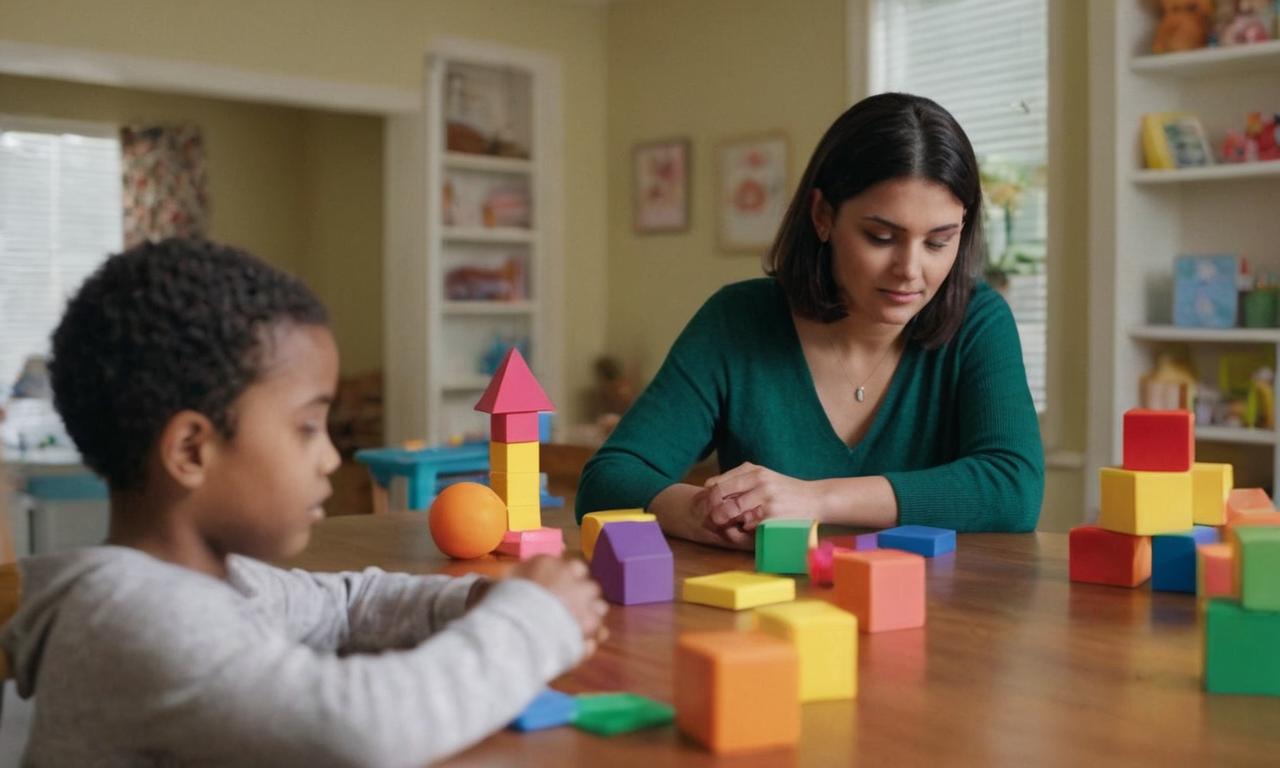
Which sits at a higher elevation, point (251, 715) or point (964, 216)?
point (964, 216)

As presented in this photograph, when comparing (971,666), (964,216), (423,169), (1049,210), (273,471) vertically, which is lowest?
(971,666)

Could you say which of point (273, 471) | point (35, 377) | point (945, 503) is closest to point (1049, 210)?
point (945, 503)

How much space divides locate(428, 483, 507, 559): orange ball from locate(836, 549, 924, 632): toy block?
20.0 inches

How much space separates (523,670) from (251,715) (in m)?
0.17

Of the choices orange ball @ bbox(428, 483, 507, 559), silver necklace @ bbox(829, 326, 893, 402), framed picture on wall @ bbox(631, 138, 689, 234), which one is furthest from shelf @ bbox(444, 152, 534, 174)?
orange ball @ bbox(428, 483, 507, 559)

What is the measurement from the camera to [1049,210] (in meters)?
4.32

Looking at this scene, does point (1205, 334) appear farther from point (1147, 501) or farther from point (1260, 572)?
point (1260, 572)

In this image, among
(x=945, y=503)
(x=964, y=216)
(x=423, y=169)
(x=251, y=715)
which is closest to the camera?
(x=251, y=715)

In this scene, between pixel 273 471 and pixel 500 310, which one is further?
pixel 500 310

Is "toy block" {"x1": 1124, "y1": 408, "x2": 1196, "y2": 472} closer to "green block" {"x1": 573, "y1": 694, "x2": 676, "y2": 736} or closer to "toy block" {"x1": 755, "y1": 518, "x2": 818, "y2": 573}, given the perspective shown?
"toy block" {"x1": 755, "y1": 518, "x2": 818, "y2": 573}

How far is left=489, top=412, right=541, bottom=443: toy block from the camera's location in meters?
1.60

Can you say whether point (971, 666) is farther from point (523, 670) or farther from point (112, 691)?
point (112, 691)

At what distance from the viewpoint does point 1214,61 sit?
3.68 metres

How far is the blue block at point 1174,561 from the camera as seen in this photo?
132 centimetres
